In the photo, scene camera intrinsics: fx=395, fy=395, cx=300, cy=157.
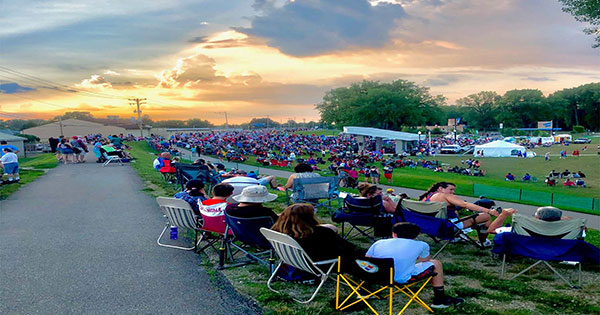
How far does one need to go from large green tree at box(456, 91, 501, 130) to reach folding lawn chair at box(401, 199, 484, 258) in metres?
130

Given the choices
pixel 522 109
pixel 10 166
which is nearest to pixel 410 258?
pixel 10 166

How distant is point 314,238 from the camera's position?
429 cm

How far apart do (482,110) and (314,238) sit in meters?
136

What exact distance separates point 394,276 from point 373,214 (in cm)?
251

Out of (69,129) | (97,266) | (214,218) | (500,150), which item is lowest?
(500,150)

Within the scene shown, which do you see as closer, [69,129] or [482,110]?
[69,129]

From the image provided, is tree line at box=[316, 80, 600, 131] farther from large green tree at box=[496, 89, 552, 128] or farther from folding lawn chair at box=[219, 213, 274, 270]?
folding lawn chair at box=[219, 213, 274, 270]

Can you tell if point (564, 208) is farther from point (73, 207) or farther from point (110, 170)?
point (110, 170)

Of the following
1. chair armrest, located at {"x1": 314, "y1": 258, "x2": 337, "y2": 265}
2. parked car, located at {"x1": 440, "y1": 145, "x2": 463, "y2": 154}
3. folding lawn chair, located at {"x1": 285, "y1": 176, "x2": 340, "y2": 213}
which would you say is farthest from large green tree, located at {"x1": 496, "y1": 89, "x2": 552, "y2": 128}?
chair armrest, located at {"x1": 314, "y1": 258, "x2": 337, "y2": 265}

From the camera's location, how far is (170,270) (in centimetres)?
542

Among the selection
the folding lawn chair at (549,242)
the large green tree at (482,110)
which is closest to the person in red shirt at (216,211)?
the folding lawn chair at (549,242)

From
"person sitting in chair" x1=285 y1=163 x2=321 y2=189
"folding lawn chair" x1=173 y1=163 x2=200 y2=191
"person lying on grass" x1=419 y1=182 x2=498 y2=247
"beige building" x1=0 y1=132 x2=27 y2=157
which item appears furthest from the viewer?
"beige building" x1=0 y1=132 x2=27 y2=157

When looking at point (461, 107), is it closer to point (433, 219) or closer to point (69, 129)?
point (69, 129)

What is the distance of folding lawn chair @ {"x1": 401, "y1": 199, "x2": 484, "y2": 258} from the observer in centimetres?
581
